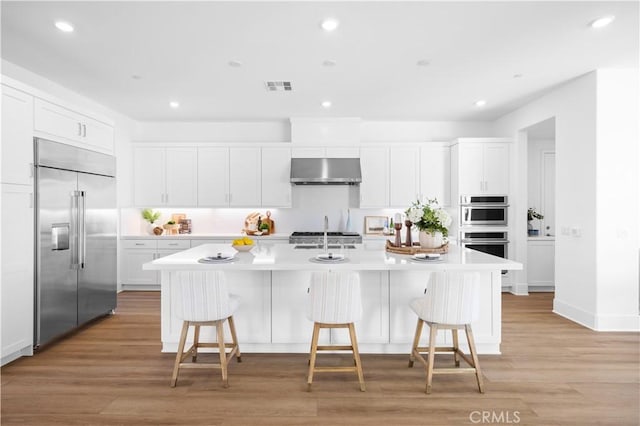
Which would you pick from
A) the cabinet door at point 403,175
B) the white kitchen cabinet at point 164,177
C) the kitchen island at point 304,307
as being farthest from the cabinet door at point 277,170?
the kitchen island at point 304,307

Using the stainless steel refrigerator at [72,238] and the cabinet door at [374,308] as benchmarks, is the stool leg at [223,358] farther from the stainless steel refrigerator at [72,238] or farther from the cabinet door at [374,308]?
the stainless steel refrigerator at [72,238]

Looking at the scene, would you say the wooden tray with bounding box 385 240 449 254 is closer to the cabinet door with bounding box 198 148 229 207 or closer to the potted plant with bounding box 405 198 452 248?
the potted plant with bounding box 405 198 452 248

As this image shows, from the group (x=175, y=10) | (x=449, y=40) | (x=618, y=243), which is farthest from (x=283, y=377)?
(x=618, y=243)

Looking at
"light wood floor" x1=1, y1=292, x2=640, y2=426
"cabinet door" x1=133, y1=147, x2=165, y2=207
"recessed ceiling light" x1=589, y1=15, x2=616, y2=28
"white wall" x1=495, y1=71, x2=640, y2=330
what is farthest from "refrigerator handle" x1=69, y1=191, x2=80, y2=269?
"white wall" x1=495, y1=71, x2=640, y2=330

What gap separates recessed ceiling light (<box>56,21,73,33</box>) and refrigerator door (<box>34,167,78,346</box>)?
3.96 ft

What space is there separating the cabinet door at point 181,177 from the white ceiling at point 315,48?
105 cm

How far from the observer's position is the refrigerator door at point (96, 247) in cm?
396

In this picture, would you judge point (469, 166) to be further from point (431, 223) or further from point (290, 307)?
point (290, 307)

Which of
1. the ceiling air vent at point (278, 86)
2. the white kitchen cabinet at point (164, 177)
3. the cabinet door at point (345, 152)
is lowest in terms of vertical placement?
the white kitchen cabinet at point (164, 177)

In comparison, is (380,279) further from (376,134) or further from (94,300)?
(376,134)

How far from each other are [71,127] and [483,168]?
5.47 meters

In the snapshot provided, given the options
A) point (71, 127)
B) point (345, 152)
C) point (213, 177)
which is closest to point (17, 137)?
point (71, 127)

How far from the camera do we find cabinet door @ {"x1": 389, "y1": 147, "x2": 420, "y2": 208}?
6.14 m

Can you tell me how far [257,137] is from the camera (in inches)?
254
